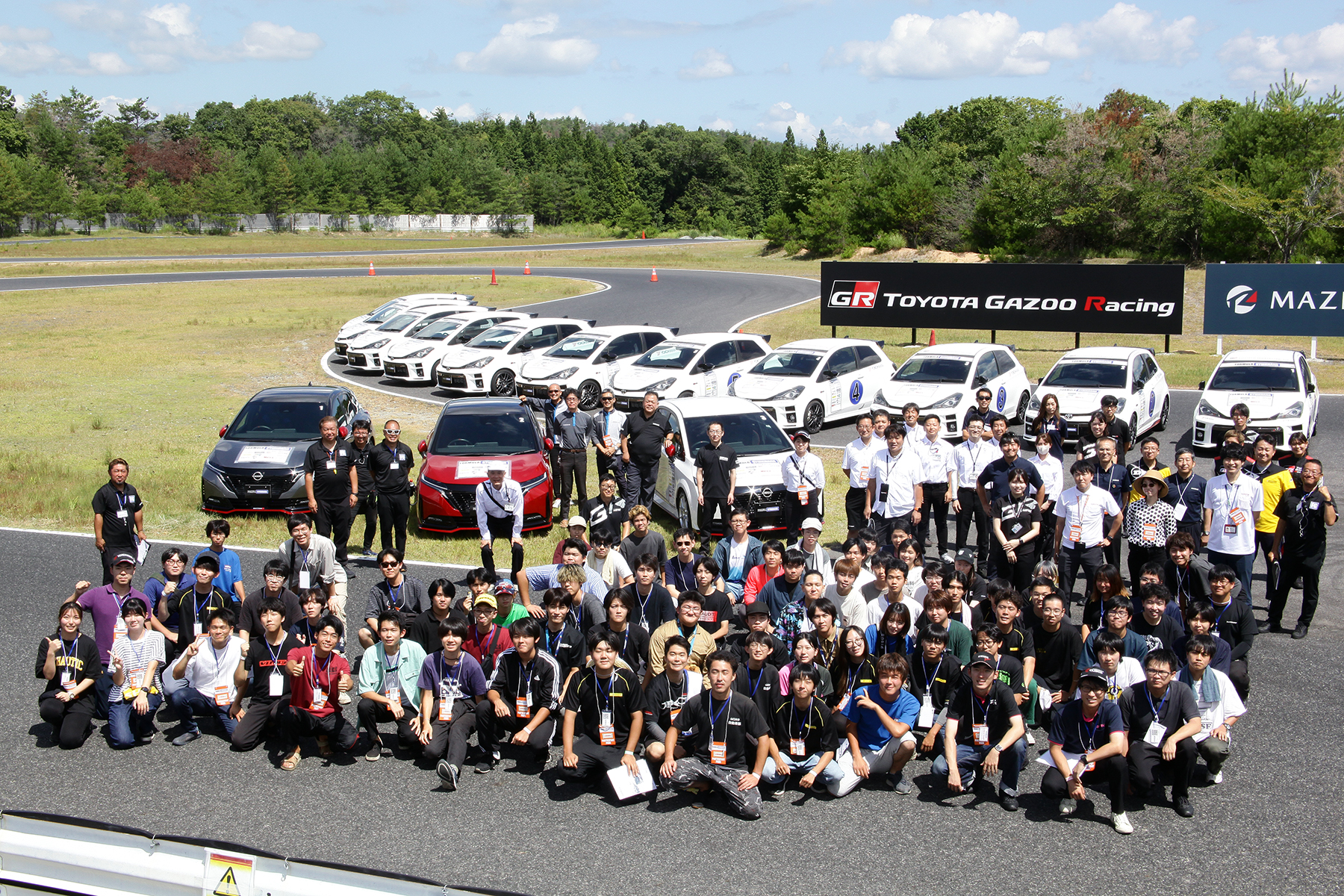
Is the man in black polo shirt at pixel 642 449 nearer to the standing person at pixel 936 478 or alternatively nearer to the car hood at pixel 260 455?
the standing person at pixel 936 478

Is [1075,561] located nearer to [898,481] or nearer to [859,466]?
[898,481]

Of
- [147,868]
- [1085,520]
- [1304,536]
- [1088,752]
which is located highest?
[1085,520]

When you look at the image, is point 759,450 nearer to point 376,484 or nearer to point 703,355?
point 376,484

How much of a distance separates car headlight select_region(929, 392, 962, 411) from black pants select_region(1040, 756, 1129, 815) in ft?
38.9

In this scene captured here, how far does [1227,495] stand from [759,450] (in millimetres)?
5538

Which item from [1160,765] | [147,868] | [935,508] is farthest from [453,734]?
[935,508]

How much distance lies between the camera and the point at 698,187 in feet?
362

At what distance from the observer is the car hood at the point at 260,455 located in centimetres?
1375

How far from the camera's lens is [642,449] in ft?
43.7

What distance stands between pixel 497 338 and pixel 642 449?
529 inches

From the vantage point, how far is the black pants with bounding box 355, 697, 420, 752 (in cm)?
768

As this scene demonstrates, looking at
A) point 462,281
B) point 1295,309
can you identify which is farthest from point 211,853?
point 462,281

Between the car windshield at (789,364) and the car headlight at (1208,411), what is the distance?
6633mm

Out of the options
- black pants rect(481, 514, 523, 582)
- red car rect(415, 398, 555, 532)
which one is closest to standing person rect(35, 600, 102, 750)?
black pants rect(481, 514, 523, 582)
